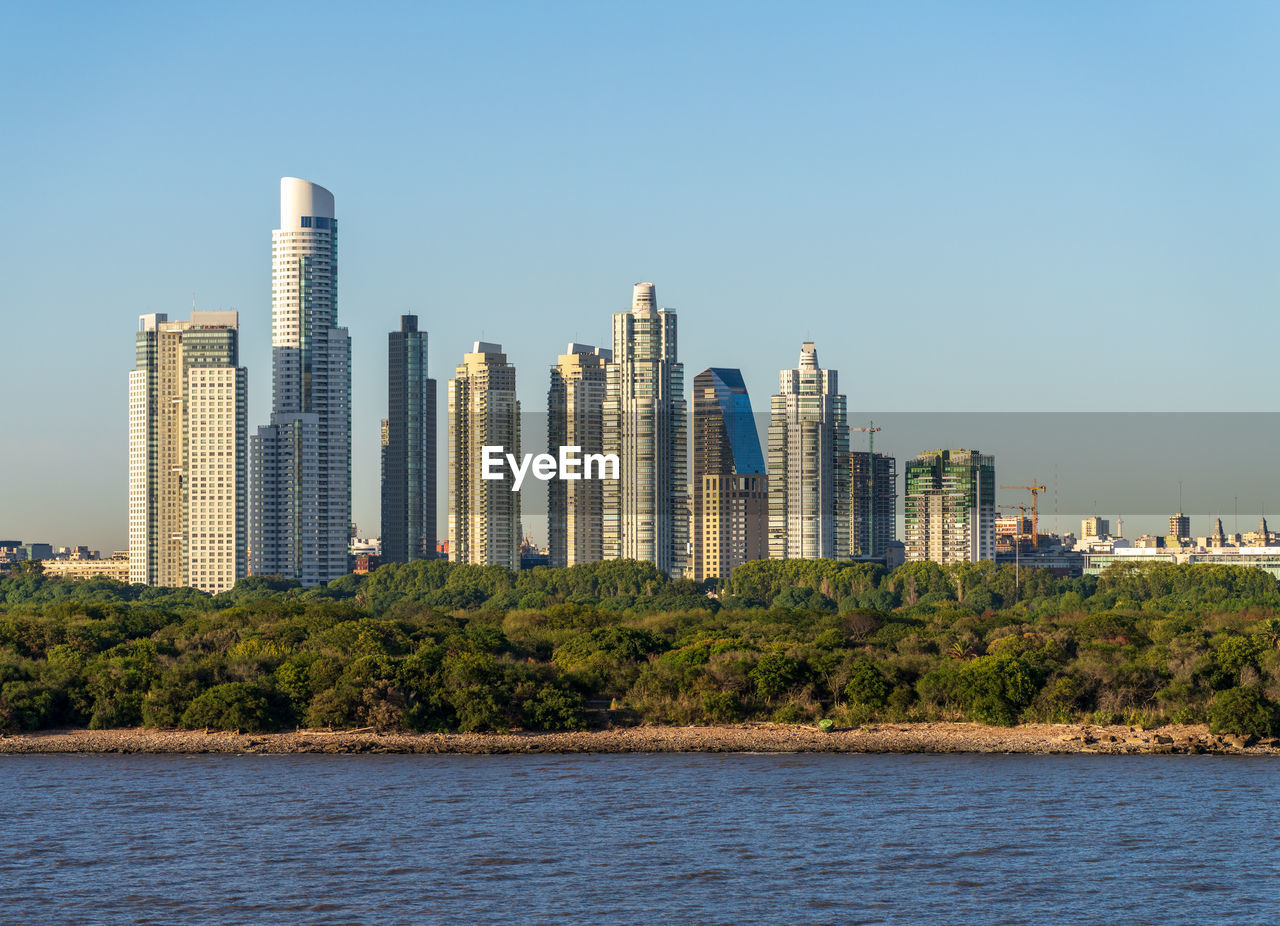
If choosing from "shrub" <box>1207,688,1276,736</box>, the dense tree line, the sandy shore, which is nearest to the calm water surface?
the sandy shore

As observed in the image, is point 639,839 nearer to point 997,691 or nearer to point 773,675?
point 773,675

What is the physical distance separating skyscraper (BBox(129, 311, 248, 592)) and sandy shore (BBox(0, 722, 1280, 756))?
121145 mm

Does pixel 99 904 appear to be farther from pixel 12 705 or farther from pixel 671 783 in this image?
pixel 12 705

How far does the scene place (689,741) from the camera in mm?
60625

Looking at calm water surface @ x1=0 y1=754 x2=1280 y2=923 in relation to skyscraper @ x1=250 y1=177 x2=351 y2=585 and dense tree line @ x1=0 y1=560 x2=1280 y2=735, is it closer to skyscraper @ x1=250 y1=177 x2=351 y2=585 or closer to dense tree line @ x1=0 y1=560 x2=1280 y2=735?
dense tree line @ x1=0 y1=560 x2=1280 y2=735

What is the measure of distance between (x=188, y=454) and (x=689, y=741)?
13436 centimetres

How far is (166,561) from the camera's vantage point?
189 m

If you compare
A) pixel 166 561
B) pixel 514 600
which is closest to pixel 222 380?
pixel 166 561

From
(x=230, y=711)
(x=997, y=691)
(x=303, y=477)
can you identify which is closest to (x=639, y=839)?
(x=230, y=711)

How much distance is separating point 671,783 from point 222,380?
13649 centimetres

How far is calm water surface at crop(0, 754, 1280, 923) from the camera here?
37219 mm

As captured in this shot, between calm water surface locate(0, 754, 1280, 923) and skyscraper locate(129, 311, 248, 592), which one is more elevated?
skyscraper locate(129, 311, 248, 592)

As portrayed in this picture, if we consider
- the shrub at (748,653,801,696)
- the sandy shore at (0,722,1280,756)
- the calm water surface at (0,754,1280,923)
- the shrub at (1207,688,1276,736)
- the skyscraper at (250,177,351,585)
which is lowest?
the calm water surface at (0,754,1280,923)

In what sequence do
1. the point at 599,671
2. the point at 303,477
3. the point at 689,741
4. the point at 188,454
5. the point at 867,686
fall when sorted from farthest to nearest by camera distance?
the point at 303,477
the point at 188,454
the point at 599,671
the point at 867,686
the point at 689,741
